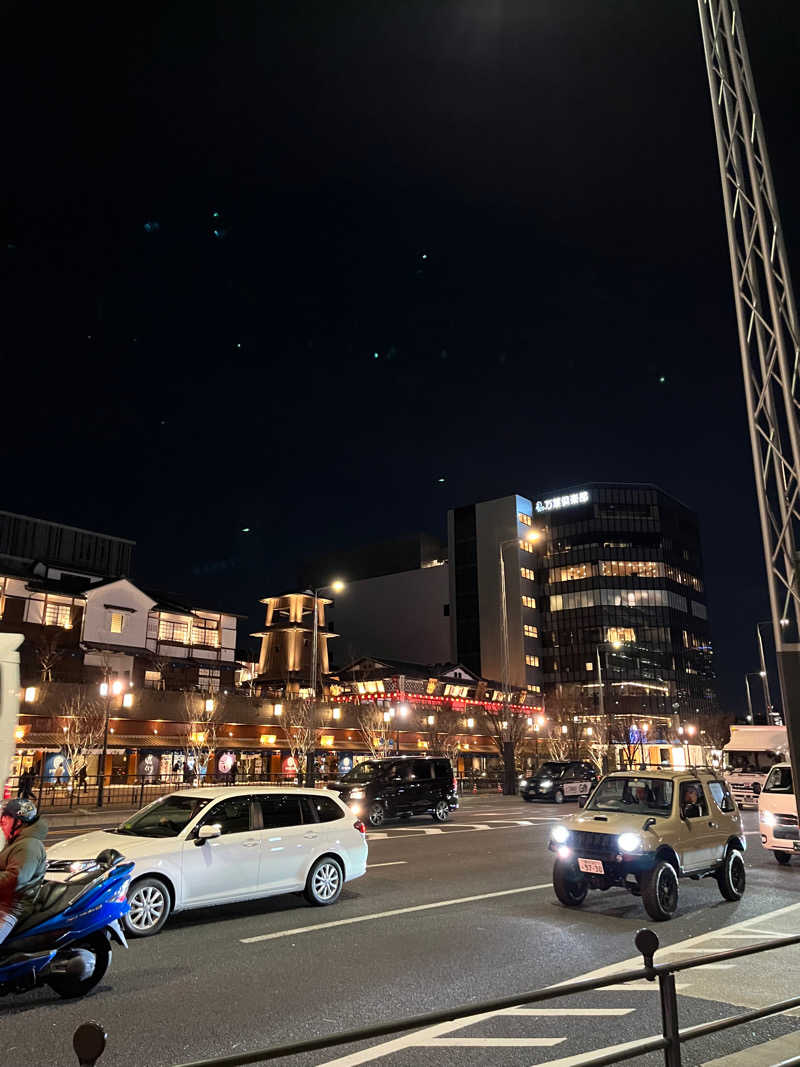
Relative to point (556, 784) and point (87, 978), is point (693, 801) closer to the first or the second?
point (87, 978)

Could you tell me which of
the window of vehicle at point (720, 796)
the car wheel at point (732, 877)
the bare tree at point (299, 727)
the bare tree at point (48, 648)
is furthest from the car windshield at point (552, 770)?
the bare tree at point (48, 648)

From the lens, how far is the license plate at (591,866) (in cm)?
1094

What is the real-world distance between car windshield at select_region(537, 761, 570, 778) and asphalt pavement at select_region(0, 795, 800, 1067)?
22.2m

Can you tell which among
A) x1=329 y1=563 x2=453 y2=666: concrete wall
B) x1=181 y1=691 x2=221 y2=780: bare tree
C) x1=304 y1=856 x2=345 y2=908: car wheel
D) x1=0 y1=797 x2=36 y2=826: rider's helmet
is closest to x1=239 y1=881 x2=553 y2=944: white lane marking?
x1=304 y1=856 x2=345 y2=908: car wheel

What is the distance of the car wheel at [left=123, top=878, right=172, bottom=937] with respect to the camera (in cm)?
954

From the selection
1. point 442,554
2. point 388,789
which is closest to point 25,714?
point 388,789

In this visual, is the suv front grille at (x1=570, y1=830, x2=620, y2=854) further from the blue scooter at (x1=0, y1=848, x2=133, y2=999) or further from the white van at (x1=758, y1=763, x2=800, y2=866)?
the blue scooter at (x1=0, y1=848, x2=133, y2=999)

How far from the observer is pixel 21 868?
281 inches

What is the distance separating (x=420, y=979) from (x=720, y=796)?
7.39m

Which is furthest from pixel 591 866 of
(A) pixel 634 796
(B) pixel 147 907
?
(B) pixel 147 907

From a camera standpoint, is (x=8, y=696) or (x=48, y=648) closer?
(x=8, y=696)

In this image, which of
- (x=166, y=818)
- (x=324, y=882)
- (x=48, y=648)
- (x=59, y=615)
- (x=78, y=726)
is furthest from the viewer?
(x=59, y=615)

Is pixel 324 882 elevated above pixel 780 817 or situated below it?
below

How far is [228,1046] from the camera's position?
591cm
